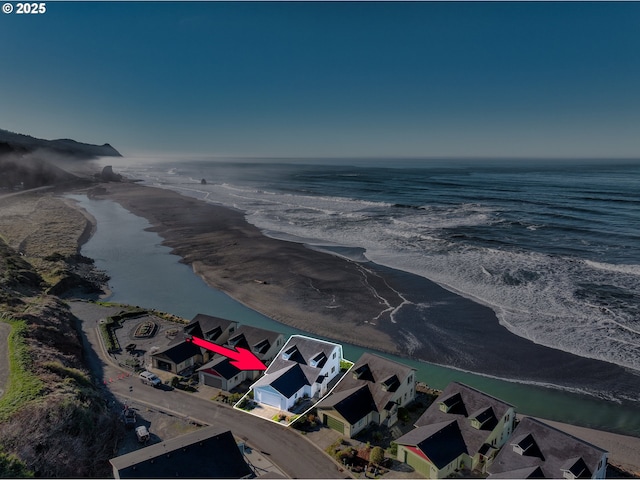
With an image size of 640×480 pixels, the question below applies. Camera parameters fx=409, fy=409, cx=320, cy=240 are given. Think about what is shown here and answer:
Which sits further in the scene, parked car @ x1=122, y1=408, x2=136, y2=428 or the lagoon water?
the lagoon water

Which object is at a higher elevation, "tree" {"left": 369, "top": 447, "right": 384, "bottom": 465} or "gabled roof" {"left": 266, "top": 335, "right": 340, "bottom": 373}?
"gabled roof" {"left": 266, "top": 335, "right": 340, "bottom": 373}

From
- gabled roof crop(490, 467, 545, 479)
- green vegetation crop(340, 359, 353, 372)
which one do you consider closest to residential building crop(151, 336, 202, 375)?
green vegetation crop(340, 359, 353, 372)

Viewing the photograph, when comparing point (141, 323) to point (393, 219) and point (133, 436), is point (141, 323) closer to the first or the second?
point (133, 436)

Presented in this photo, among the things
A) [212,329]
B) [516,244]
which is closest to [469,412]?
[212,329]

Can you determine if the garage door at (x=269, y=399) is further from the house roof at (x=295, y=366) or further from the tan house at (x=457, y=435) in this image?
the tan house at (x=457, y=435)

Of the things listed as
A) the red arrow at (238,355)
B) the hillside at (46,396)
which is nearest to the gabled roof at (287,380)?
the red arrow at (238,355)

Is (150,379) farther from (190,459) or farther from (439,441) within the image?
(439,441)

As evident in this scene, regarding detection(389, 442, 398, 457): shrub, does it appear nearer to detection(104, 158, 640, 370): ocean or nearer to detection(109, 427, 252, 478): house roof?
detection(109, 427, 252, 478): house roof
